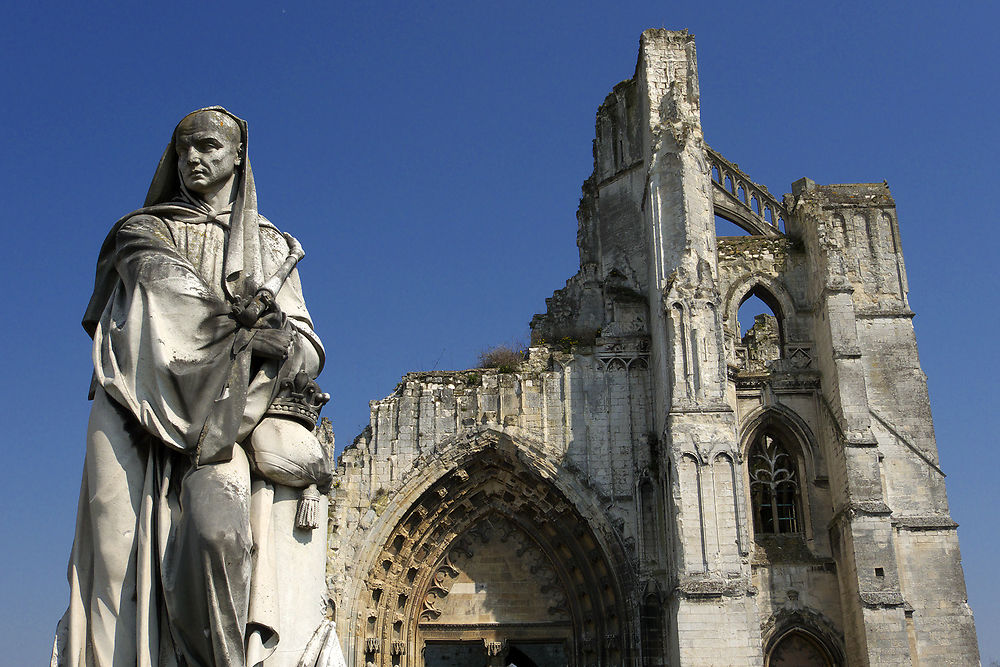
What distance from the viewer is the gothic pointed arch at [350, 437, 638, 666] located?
53.8 feet

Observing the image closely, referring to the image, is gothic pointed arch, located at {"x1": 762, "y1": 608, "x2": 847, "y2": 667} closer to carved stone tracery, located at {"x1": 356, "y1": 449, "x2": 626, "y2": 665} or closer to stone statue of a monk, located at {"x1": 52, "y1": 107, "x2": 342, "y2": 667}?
carved stone tracery, located at {"x1": 356, "y1": 449, "x2": 626, "y2": 665}

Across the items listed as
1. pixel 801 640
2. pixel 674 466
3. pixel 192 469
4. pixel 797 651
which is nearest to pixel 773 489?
pixel 801 640

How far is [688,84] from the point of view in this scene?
17.3m

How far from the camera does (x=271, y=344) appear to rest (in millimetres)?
2533

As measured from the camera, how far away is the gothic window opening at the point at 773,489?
16547 mm

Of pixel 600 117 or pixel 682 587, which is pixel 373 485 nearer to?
pixel 682 587

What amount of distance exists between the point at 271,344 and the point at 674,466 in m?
12.4

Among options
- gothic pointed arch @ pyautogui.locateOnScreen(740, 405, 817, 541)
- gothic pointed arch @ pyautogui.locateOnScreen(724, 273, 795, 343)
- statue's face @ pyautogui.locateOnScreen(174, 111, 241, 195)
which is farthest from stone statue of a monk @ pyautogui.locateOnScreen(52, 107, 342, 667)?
gothic pointed arch @ pyautogui.locateOnScreen(724, 273, 795, 343)

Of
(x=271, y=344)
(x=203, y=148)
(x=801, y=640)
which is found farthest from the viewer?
(x=801, y=640)

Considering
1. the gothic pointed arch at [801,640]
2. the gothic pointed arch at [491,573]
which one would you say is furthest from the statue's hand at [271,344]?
the gothic pointed arch at [801,640]

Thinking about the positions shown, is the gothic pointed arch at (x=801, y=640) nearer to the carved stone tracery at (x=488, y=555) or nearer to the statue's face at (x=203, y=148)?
the carved stone tracery at (x=488, y=555)

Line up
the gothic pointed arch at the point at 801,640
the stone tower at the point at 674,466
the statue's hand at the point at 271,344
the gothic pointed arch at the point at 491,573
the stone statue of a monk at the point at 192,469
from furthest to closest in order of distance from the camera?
the gothic pointed arch at the point at 491,573 → the gothic pointed arch at the point at 801,640 → the stone tower at the point at 674,466 → the statue's hand at the point at 271,344 → the stone statue of a monk at the point at 192,469

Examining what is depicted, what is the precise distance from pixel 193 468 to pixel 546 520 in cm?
1490

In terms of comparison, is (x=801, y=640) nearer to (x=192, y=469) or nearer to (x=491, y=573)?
(x=491, y=573)
